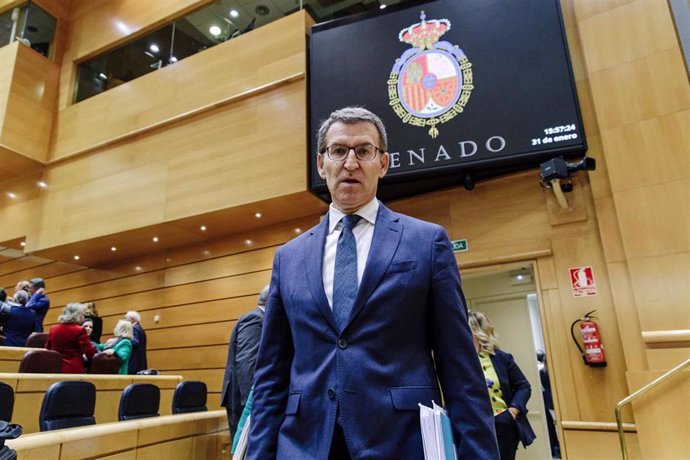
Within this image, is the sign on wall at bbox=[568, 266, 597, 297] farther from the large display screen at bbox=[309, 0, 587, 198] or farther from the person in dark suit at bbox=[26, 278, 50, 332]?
the person in dark suit at bbox=[26, 278, 50, 332]

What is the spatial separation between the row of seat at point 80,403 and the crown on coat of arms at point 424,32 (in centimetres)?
421

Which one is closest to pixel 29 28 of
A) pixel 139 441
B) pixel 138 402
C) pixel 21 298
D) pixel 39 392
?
pixel 21 298

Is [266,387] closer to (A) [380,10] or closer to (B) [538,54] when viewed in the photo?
(B) [538,54]

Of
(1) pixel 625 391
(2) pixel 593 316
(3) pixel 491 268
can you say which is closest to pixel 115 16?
(3) pixel 491 268

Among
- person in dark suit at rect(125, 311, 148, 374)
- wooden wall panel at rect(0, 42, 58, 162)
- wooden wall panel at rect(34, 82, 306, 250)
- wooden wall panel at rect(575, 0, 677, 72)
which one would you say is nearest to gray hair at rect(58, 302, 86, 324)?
person in dark suit at rect(125, 311, 148, 374)

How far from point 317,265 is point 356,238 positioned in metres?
0.12

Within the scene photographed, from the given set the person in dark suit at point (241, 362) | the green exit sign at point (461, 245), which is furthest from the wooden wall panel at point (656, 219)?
the person in dark suit at point (241, 362)

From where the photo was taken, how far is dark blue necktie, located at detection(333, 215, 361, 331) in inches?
39.6

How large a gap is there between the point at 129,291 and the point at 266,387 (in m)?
7.46

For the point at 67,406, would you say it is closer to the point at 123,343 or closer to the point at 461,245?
the point at 123,343

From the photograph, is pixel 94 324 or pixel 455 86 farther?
pixel 94 324

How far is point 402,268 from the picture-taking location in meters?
1.01

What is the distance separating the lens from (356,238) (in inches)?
44.6

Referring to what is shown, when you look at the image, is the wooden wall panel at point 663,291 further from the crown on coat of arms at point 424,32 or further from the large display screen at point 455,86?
the crown on coat of arms at point 424,32
